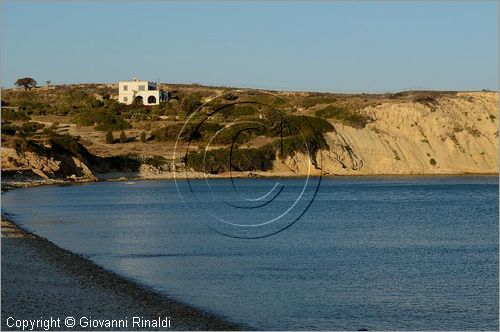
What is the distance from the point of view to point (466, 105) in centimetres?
11062

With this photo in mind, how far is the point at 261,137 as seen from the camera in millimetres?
91375

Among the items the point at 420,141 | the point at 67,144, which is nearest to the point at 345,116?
the point at 420,141

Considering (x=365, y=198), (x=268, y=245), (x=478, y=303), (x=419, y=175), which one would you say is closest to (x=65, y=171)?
(x=365, y=198)

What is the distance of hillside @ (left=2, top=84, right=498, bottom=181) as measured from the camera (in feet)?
274

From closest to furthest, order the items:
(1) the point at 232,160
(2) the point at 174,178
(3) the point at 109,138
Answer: (2) the point at 174,178
(1) the point at 232,160
(3) the point at 109,138

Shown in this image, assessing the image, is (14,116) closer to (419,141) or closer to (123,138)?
(123,138)

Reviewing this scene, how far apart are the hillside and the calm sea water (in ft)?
64.0

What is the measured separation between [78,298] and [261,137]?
238 feet

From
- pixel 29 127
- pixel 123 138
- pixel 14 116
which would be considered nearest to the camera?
pixel 123 138

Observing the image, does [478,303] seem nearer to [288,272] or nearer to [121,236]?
[288,272]

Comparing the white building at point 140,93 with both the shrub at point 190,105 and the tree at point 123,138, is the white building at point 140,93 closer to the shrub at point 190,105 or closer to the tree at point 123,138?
the shrub at point 190,105

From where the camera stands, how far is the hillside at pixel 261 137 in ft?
274

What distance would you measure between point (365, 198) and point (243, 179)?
77.5 ft

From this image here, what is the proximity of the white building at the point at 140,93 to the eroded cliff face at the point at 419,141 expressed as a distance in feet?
105
